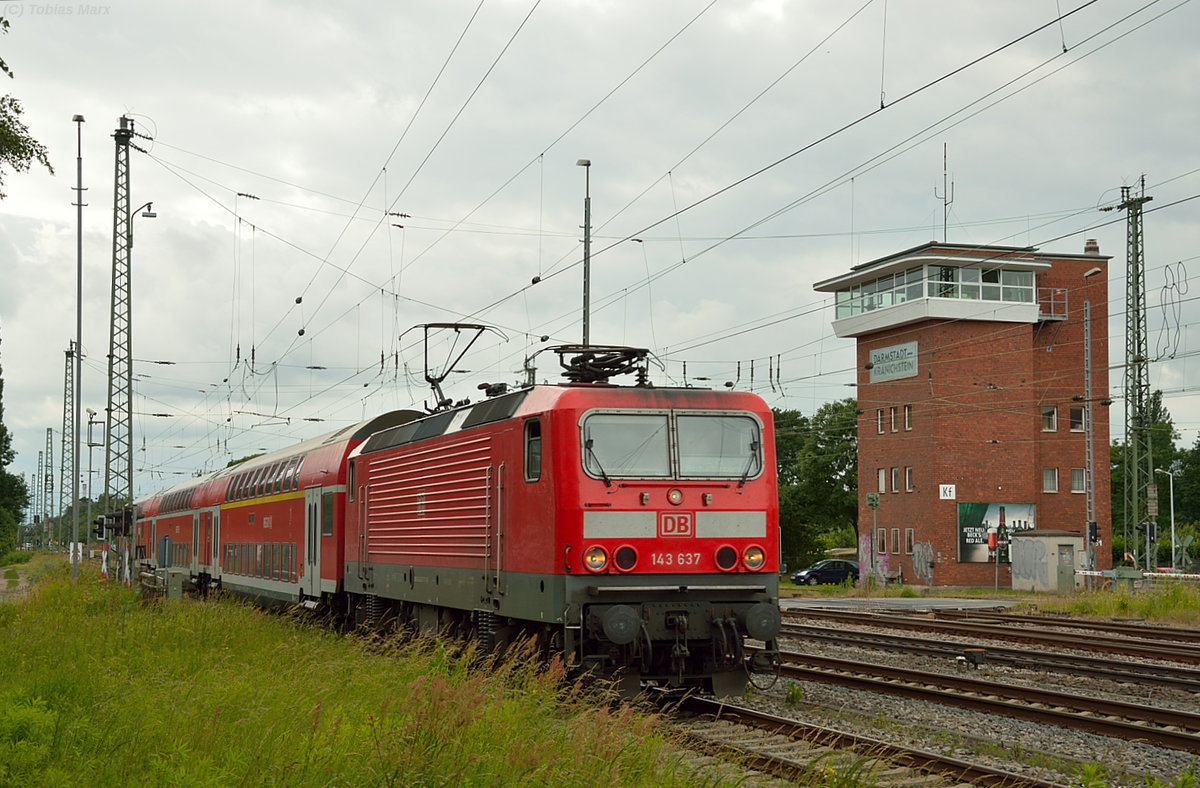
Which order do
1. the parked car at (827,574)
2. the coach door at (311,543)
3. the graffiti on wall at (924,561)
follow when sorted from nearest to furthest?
1. the coach door at (311,543)
2. the graffiti on wall at (924,561)
3. the parked car at (827,574)

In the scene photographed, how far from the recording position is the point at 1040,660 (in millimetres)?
17109

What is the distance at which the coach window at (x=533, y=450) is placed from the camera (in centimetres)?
1243

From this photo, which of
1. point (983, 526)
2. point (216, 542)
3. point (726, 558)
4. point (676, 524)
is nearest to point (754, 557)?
point (726, 558)

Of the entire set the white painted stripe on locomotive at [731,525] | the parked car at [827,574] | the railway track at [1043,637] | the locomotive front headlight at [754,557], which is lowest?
the parked car at [827,574]

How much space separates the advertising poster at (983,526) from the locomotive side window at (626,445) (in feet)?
139

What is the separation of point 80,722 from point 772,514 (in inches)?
269

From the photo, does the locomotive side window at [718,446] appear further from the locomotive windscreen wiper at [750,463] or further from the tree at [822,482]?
the tree at [822,482]

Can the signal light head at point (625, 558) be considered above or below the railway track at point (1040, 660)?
above

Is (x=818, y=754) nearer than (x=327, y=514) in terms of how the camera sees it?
Yes

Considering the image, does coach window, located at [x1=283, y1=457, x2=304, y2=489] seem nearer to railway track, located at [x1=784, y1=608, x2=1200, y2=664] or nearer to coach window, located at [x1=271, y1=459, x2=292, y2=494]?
coach window, located at [x1=271, y1=459, x2=292, y2=494]

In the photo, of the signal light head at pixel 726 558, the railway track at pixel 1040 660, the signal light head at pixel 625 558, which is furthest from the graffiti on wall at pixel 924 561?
the signal light head at pixel 625 558

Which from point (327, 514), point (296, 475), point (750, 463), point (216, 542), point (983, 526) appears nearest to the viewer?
point (750, 463)

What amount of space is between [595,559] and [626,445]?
1.19 meters

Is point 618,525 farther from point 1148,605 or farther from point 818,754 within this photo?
point 1148,605
